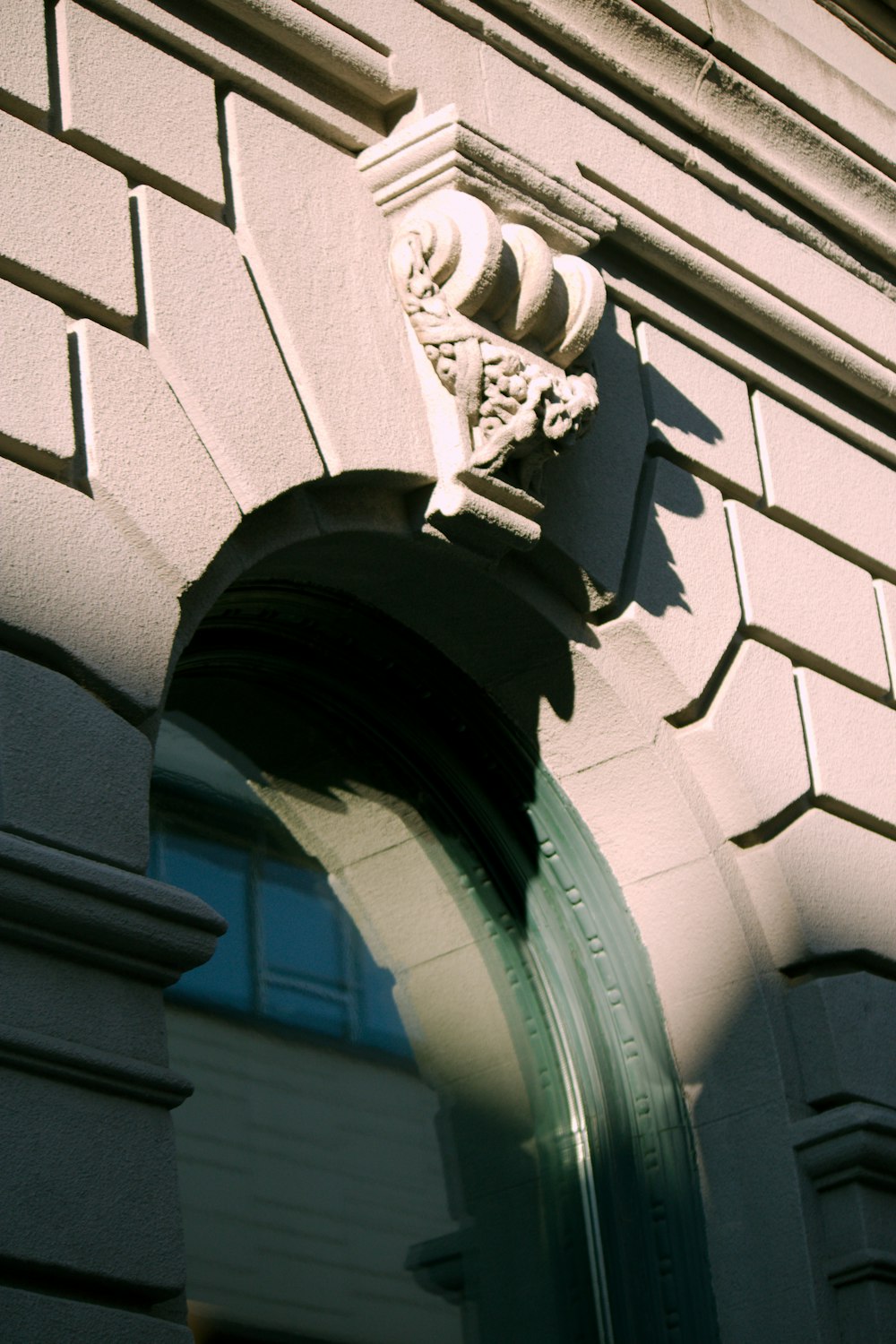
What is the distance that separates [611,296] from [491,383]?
3.67ft

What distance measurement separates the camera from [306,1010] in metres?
5.35

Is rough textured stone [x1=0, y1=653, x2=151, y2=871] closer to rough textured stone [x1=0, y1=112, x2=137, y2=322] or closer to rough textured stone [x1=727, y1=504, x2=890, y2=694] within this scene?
rough textured stone [x1=0, y1=112, x2=137, y2=322]

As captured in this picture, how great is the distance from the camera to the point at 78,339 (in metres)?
4.51

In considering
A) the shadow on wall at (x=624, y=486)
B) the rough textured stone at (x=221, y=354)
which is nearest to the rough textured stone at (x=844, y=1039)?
the shadow on wall at (x=624, y=486)

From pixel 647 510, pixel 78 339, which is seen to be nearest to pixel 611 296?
pixel 647 510

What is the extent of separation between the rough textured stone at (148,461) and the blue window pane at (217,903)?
0.97 meters

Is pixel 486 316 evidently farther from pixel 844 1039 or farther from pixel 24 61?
pixel 844 1039

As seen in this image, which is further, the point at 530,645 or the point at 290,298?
the point at 530,645

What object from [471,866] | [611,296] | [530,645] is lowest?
[471,866]

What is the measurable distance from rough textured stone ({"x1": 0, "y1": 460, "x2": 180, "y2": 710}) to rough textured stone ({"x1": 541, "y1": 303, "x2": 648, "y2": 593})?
178 cm

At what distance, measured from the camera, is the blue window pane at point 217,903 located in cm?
505

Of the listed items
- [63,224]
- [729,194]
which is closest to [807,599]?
[729,194]

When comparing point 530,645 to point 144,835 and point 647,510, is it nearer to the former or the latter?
point 647,510

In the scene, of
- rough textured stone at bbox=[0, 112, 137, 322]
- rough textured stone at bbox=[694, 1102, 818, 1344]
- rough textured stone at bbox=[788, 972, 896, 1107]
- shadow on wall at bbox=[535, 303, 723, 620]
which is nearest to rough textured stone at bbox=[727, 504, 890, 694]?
shadow on wall at bbox=[535, 303, 723, 620]
